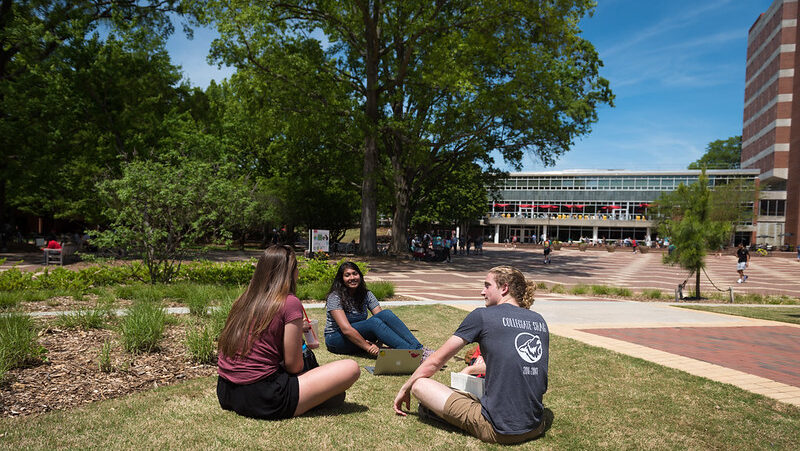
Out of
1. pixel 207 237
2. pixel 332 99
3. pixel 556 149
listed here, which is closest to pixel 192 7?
pixel 332 99

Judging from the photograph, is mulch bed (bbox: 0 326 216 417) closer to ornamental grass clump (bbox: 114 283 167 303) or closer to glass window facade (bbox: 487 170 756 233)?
ornamental grass clump (bbox: 114 283 167 303)

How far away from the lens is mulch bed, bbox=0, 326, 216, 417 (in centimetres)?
386

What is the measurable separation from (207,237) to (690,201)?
13.6 m

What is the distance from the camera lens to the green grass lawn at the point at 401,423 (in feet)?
11.0

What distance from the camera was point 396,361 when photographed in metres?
5.07

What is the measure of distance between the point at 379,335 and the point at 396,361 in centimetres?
62

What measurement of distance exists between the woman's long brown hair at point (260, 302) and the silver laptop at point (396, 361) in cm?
176

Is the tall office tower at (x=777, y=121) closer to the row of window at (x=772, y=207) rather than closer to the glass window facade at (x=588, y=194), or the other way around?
the row of window at (x=772, y=207)

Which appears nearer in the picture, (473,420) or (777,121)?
(473,420)

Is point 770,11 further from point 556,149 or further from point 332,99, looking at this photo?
point 332,99

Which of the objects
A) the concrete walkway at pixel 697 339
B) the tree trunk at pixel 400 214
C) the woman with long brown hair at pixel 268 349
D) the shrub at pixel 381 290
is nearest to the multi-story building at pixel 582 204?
the tree trunk at pixel 400 214

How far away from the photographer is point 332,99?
21.5m

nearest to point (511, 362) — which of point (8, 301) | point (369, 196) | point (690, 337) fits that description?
point (690, 337)

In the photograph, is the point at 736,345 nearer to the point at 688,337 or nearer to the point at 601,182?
the point at 688,337
